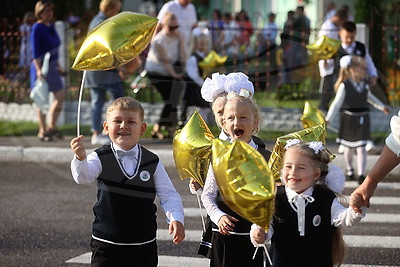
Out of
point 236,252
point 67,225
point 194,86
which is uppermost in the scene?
point 236,252

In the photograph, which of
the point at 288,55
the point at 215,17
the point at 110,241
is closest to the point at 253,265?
the point at 110,241

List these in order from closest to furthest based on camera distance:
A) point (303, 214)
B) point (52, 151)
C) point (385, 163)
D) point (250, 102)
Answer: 1. point (385, 163)
2. point (303, 214)
3. point (250, 102)
4. point (52, 151)

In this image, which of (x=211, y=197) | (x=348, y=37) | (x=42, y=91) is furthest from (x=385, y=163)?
(x=42, y=91)

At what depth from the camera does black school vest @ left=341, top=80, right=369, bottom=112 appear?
9.50 metres

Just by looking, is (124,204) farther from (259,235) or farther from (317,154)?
(317,154)

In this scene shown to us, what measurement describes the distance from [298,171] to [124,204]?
0.86 m

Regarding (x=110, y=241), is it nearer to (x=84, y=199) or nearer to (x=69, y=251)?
(x=69, y=251)

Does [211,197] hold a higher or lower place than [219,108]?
lower

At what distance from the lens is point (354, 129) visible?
9.55 meters

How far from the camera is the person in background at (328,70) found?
1120 centimetres

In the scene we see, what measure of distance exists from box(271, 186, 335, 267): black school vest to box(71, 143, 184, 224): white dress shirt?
52cm

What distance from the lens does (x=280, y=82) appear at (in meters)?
14.7

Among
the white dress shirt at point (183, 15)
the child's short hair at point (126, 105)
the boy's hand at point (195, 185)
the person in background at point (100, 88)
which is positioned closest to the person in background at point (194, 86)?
the white dress shirt at point (183, 15)

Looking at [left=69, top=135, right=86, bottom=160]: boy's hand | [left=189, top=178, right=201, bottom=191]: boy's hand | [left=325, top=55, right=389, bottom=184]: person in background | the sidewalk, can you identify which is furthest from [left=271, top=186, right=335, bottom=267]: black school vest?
the sidewalk
